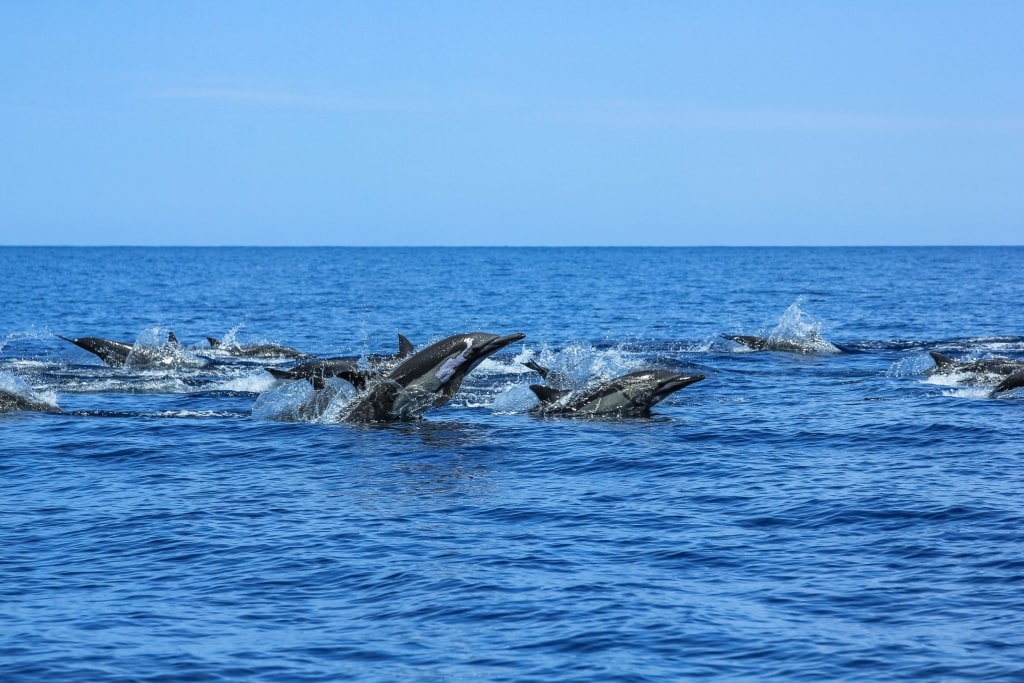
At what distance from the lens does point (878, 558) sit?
12.0 metres

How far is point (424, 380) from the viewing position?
20.8m

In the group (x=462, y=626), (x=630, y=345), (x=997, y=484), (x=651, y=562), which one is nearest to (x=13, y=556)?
(x=462, y=626)

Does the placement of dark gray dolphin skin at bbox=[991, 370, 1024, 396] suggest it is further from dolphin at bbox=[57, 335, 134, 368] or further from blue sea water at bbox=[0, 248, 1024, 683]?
dolphin at bbox=[57, 335, 134, 368]

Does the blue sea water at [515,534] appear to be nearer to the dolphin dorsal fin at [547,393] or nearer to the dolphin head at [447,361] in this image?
the dolphin dorsal fin at [547,393]

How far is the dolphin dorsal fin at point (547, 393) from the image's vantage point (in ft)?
71.7

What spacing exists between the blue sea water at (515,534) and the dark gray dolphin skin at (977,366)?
2.18 ft

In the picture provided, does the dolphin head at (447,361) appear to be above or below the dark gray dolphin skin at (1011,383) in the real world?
above

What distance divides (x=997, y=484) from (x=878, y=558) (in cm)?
413

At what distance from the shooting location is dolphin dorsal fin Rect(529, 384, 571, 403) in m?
21.8

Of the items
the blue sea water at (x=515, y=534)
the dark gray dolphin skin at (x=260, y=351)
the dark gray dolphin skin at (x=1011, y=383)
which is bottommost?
the blue sea water at (x=515, y=534)

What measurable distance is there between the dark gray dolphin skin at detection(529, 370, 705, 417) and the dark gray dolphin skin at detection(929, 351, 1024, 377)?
26.9 ft

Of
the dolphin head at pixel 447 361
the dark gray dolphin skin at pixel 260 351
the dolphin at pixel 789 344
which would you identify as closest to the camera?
the dolphin head at pixel 447 361

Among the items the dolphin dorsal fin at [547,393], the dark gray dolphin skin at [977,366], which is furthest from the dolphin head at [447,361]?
the dark gray dolphin skin at [977,366]

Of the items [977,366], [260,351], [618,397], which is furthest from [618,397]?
[260,351]
